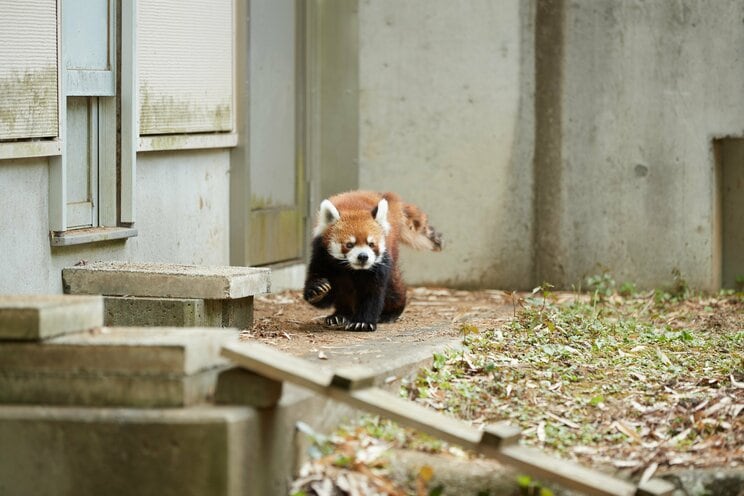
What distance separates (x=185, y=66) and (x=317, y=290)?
76.6 inches

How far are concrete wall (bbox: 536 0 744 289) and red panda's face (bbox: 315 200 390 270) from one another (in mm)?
2899

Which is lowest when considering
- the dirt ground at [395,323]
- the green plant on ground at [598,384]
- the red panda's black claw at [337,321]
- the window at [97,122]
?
the green plant on ground at [598,384]

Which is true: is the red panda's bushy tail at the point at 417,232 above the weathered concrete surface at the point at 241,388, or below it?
above

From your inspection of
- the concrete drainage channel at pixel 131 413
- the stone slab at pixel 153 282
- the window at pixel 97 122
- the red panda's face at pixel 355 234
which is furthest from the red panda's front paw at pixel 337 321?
the concrete drainage channel at pixel 131 413

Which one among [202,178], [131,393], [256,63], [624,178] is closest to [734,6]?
[624,178]

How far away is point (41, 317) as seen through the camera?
4781 mm

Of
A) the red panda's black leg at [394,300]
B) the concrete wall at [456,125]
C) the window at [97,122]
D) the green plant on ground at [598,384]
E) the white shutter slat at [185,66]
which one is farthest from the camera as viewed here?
the concrete wall at [456,125]

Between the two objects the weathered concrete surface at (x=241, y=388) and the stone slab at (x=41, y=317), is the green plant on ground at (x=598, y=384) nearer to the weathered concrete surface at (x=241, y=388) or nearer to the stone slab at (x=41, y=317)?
the weathered concrete surface at (x=241, y=388)

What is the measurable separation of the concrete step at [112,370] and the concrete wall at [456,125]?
5.98 metres

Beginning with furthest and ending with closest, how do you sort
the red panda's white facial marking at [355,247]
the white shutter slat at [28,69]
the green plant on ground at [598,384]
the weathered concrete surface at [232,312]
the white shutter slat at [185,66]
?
1. the white shutter slat at [185,66]
2. the red panda's white facial marking at [355,247]
3. the weathered concrete surface at [232,312]
4. the white shutter slat at [28,69]
5. the green plant on ground at [598,384]

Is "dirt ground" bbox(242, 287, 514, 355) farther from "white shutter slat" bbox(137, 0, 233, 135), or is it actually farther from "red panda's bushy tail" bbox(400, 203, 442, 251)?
"white shutter slat" bbox(137, 0, 233, 135)

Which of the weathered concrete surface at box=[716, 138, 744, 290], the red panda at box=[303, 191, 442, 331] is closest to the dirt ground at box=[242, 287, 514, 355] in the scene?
the red panda at box=[303, 191, 442, 331]

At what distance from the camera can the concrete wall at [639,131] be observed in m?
10.2

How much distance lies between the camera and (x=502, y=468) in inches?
200
